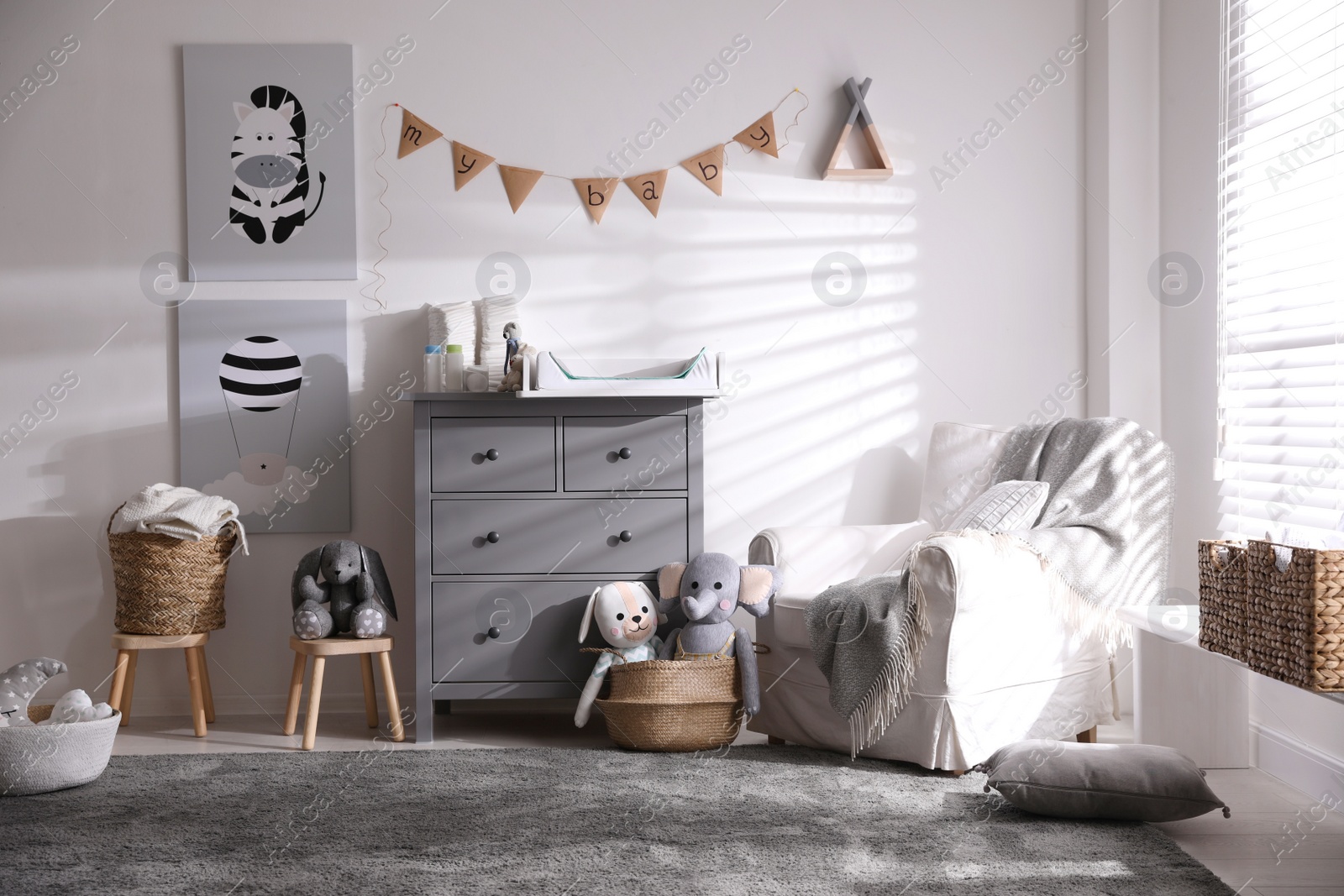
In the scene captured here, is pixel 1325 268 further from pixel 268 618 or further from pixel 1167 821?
pixel 268 618

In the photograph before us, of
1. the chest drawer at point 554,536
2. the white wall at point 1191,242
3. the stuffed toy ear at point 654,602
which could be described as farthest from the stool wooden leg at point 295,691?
the white wall at point 1191,242

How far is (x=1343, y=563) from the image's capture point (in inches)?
65.5

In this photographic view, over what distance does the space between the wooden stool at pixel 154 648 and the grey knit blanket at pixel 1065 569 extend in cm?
178

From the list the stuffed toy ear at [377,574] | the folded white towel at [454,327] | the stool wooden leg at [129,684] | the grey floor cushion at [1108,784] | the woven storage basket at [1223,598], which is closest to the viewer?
the woven storage basket at [1223,598]

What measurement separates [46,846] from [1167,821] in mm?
2238

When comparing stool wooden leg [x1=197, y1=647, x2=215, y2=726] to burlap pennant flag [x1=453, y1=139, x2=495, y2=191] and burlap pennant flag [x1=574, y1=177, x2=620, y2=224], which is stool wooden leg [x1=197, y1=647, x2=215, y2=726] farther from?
burlap pennant flag [x1=574, y1=177, x2=620, y2=224]

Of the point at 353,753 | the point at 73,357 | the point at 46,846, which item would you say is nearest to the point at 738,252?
the point at 353,753

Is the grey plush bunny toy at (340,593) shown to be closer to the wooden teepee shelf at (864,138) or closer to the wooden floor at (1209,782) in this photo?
the wooden floor at (1209,782)

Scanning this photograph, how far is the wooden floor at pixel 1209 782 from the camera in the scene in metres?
1.84

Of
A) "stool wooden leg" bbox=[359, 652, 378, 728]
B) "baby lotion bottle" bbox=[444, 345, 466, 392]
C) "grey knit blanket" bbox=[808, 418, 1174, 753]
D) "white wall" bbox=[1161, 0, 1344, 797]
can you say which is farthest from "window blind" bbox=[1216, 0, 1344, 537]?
"stool wooden leg" bbox=[359, 652, 378, 728]

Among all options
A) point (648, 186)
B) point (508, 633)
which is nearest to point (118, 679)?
point (508, 633)

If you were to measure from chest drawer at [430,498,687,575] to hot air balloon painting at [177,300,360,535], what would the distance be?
733 mm

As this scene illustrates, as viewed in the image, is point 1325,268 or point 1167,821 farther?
point 1325,268

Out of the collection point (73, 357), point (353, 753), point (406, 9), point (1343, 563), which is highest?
point (406, 9)
